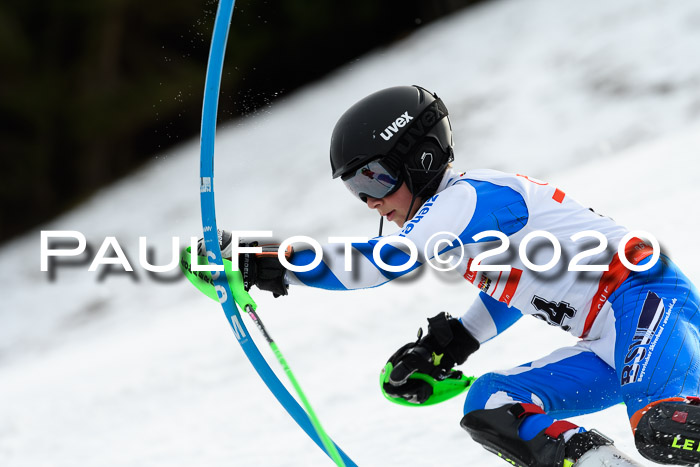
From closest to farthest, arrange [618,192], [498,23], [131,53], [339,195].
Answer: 1. [618,192]
2. [339,195]
3. [498,23]
4. [131,53]

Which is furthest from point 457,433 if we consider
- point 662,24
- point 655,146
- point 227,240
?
point 662,24

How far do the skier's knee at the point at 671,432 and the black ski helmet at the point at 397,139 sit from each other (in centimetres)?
110

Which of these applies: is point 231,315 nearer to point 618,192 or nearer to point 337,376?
point 337,376

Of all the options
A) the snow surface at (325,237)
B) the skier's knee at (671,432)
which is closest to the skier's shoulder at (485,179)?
the skier's knee at (671,432)

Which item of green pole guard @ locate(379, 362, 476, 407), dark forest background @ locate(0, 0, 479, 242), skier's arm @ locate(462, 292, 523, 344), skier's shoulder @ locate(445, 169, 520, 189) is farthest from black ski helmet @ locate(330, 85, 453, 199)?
dark forest background @ locate(0, 0, 479, 242)

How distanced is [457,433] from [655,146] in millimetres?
6015

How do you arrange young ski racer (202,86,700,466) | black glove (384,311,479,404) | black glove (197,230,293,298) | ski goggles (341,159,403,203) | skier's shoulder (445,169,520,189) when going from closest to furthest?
young ski racer (202,86,700,466) → black glove (197,230,293,298) → skier's shoulder (445,169,520,189) → ski goggles (341,159,403,203) → black glove (384,311,479,404)

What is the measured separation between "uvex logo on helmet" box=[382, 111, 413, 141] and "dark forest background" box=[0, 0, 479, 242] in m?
13.2

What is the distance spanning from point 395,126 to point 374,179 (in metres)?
0.20

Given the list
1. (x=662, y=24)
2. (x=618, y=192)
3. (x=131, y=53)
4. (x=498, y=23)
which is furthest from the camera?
(x=131, y=53)

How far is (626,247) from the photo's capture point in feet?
10.0

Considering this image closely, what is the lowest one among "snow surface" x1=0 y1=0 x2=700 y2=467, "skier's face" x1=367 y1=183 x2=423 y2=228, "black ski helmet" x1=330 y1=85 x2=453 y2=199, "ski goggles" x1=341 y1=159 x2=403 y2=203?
"snow surface" x1=0 y1=0 x2=700 y2=467

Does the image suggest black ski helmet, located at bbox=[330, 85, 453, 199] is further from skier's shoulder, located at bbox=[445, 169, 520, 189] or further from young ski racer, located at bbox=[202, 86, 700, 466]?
skier's shoulder, located at bbox=[445, 169, 520, 189]

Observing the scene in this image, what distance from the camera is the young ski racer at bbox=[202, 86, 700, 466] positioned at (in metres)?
2.64
